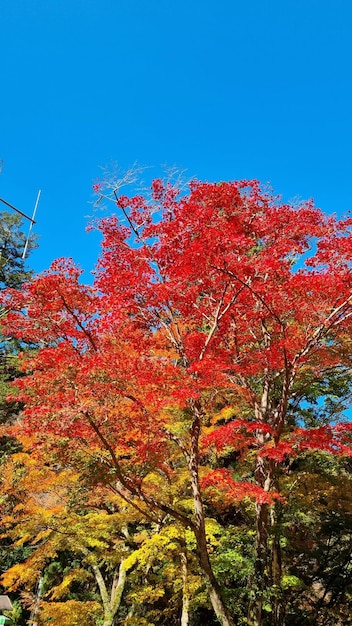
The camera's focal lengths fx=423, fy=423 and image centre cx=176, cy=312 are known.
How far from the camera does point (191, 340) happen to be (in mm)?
9602

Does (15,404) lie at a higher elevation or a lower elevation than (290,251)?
lower

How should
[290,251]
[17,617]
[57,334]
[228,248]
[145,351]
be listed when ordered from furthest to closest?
1. [17,617]
2. [290,251]
3. [145,351]
4. [57,334]
5. [228,248]

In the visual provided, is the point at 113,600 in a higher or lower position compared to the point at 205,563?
lower

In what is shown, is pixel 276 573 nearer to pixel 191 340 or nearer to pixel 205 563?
pixel 205 563

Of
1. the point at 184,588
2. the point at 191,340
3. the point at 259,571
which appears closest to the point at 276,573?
the point at 259,571

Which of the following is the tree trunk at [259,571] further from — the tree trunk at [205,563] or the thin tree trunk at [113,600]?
the thin tree trunk at [113,600]

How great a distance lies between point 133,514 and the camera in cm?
1070

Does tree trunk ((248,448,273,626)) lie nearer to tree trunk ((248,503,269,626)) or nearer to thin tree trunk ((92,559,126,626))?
tree trunk ((248,503,269,626))

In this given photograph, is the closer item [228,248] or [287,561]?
[228,248]

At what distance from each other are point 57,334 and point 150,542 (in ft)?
16.2

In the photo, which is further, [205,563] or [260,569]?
[260,569]

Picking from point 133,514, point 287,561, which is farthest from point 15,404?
point 287,561

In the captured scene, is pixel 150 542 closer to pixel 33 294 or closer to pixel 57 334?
pixel 57 334

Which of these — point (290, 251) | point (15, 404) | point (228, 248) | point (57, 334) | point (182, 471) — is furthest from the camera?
point (15, 404)
